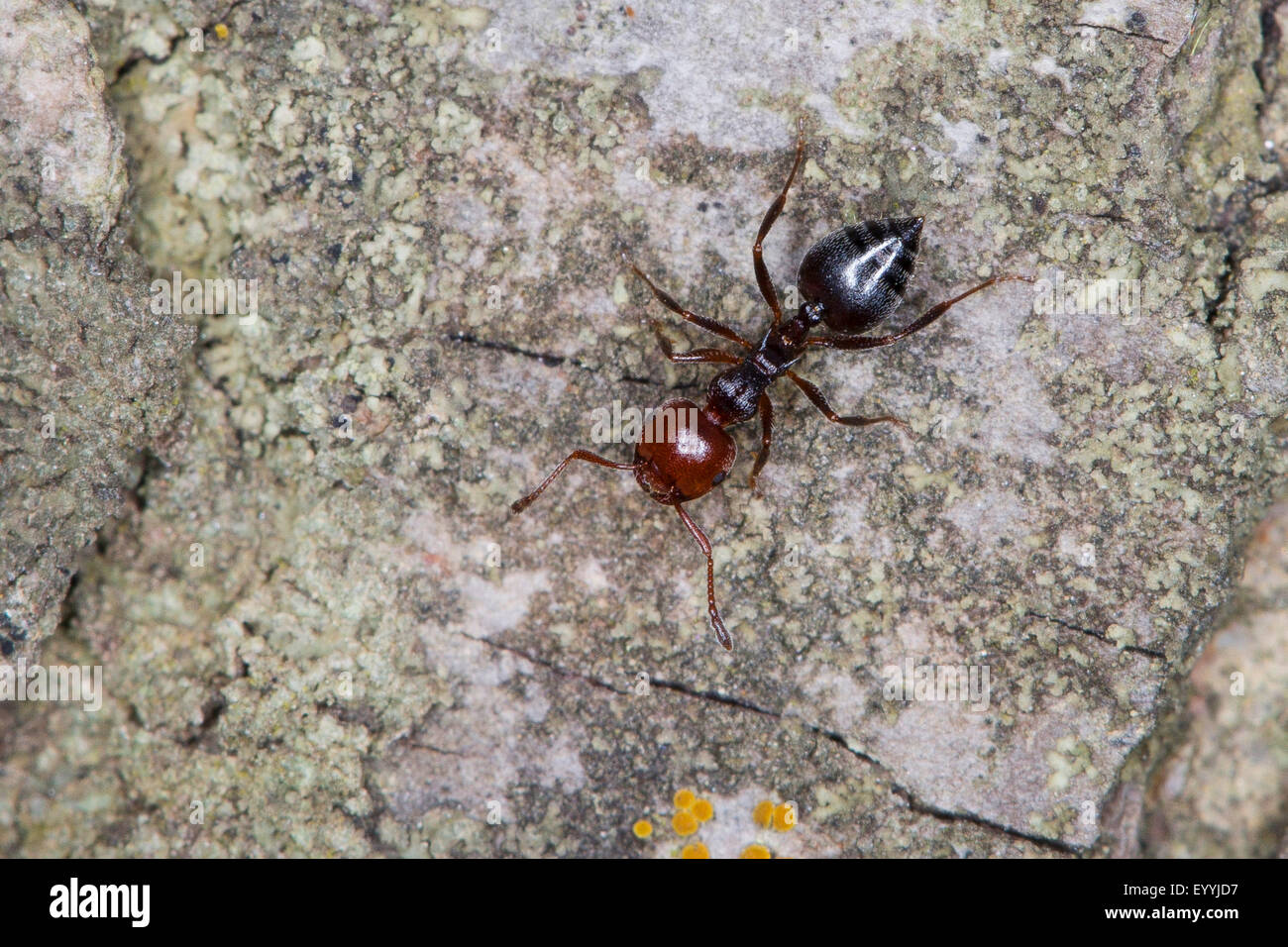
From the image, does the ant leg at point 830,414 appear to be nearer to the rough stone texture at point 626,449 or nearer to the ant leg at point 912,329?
the rough stone texture at point 626,449

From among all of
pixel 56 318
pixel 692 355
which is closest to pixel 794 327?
pixel 692 355

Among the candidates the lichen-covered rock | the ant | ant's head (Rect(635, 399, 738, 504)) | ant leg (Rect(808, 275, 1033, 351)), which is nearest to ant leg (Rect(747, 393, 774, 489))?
the ant

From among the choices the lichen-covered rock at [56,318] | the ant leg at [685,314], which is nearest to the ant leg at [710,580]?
the ant leg at [685,314]

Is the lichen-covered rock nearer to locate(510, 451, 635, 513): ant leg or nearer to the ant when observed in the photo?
locate(510, 451, 635, 513): ant leg

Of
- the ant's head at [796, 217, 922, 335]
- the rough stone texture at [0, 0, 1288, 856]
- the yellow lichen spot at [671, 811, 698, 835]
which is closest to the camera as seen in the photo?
the ant's head at [796, 217, 922, 335]

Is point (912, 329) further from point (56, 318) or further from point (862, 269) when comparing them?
point (56, 318)

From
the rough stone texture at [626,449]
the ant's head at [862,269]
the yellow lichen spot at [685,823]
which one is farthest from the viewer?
the yellow lichen spot at [685,823]
